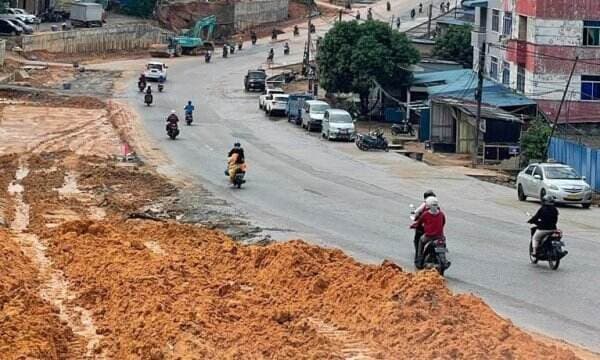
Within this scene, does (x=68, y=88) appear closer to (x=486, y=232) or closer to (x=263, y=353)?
(x=486, y=232)

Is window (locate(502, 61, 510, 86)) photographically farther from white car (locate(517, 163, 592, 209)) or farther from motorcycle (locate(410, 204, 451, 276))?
motorcycle (locate(410, 204, 451, 276))

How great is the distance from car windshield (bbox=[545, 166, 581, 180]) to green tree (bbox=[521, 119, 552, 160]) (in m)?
9.35

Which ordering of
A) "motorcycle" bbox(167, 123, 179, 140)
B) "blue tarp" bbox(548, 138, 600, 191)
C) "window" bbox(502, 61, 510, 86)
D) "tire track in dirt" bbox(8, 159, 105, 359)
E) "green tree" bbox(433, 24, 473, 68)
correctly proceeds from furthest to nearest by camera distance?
"green tree" bbox(433, 24, 473, 68)
"window" bbox(502, 61, 510, 86)
"motorcycle" bbox(167, 123, 179, 140)
"blue tarp" bbox(548, 138, 600, 191)
"tire track in dirt" bbox(8, 159, 105, 359)

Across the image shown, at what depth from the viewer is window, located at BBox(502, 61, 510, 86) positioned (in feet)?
185

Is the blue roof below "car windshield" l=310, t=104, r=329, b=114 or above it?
above

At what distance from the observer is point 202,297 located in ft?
57.2

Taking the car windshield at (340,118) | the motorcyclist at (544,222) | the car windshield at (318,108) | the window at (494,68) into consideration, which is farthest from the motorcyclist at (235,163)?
the window at (494,68)

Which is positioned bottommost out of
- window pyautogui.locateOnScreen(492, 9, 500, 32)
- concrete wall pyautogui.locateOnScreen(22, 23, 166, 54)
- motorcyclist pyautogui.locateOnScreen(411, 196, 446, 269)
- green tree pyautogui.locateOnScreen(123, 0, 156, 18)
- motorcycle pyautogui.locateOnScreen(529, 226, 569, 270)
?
motorcycle pyautogui.locateOnScreen(529, 226, 569, 270)

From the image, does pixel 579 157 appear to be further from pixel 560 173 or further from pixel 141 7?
pixel 141 7

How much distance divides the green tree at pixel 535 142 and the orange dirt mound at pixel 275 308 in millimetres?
25118

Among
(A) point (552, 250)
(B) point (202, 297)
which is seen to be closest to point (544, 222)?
(A) point (552, 250)

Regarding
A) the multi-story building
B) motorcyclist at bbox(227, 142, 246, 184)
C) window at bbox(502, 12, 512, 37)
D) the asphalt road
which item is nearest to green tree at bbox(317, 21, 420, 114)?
the asphalt road

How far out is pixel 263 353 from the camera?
1414 cm

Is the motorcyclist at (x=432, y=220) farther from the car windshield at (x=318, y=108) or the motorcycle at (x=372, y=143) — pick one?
the car windshield at (x=318, y=108)
